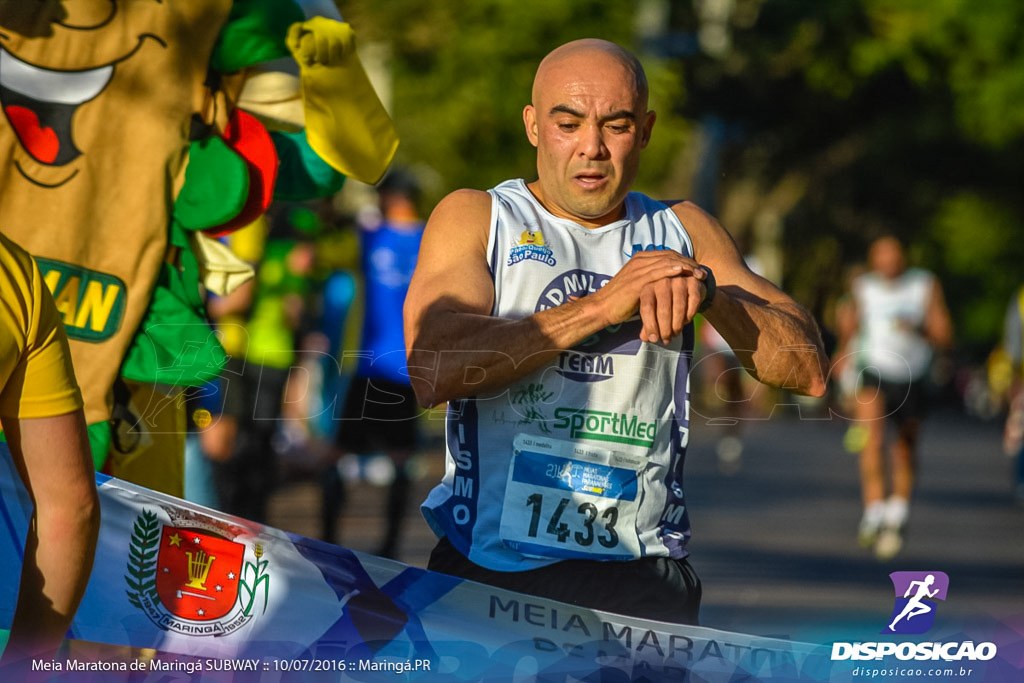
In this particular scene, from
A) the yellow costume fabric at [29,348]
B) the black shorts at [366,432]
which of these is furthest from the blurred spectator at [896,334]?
the yellow costume fabric at [29,348]

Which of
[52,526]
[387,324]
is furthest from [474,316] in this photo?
[387,324]

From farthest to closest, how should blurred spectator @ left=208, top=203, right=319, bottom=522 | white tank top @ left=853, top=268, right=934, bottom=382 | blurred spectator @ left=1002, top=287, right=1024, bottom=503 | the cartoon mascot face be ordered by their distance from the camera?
blurred spectator @ left=1002, top=287, right=1024, bottom=503 → white tank top @ left=853, top=268, right=934, bottom=382 → blurred spectator @ left=208, top=203, right=319, bottom=522 → the cartoon mascot face

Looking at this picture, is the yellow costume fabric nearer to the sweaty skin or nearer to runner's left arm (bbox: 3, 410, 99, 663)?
runner's left arm (bbox: 3, 410, 99, 663)

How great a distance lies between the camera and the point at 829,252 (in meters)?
33.1

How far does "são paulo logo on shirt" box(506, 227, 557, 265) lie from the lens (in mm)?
2760

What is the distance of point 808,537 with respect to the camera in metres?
9.80

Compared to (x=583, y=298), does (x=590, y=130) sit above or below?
above

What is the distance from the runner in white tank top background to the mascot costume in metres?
0.89

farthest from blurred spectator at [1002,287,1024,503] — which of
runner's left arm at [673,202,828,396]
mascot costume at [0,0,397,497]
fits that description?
runner's left arm at [673,202,828,396]

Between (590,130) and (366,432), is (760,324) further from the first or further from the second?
(366,432)

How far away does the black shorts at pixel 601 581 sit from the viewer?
8.99 ft

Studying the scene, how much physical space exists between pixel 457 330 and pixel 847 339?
930 centimetres

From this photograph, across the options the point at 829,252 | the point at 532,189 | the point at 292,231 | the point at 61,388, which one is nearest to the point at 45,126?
the point at 532,189

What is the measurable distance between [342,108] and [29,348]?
1721 millimetres
